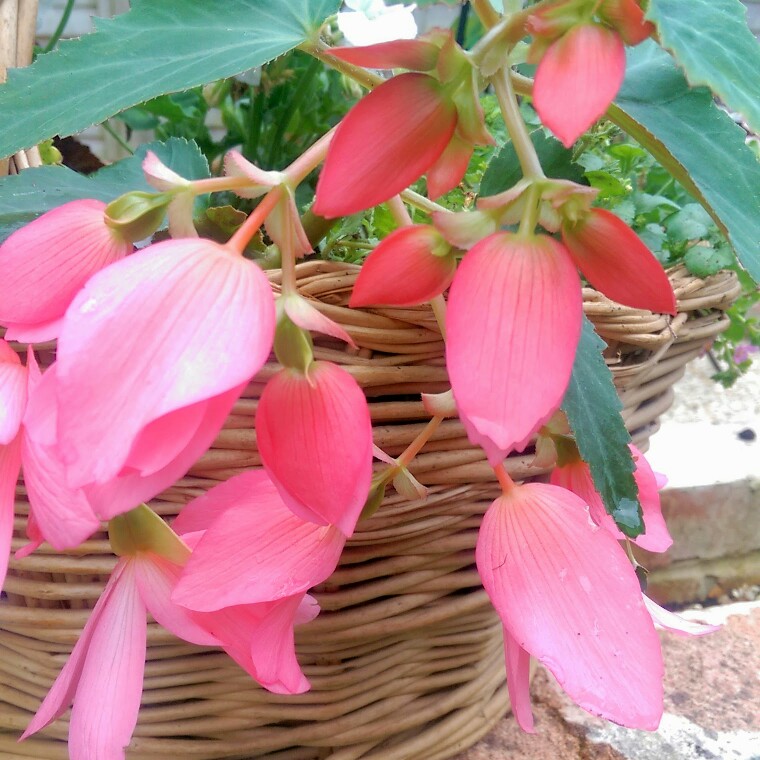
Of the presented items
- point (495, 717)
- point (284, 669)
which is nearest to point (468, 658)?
point (495, 717)

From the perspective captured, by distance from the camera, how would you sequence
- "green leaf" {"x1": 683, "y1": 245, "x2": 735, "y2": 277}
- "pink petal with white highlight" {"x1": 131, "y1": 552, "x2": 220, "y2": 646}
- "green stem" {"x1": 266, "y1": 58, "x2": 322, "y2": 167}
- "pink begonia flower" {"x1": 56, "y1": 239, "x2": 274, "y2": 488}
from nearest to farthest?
"pink begonia flower" {"x1": 56, "y1": 239, "x2": 274, "y2": 488} < "pink petal with white highlight" {"x1": 131, "y1": 552, "x2": 220, "y2": 646} < "green leaf" {"x1": 683, "y1": 245, "x2": 735, "y2": 277} < "green stem" {"x1": 266, "y1": 58, "x2": 322, "y2": 167}

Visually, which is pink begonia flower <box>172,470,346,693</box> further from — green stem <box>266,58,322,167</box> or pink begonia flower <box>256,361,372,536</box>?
green stem <box>266,58,322,167</box>

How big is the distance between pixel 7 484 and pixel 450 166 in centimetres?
16

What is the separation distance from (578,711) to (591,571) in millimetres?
403

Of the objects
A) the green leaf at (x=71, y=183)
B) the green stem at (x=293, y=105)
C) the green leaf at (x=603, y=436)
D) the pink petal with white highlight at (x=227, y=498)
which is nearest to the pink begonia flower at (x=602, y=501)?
the green leaf at (x=603, y=436)

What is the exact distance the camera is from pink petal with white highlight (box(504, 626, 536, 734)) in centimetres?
24

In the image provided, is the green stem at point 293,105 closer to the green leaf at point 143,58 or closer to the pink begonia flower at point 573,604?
the green leaf at point 143,58

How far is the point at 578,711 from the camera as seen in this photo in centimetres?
56

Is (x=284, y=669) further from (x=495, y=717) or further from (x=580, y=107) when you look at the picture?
(x=495, y=717)

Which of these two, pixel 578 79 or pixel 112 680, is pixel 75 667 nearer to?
pixel 112 680

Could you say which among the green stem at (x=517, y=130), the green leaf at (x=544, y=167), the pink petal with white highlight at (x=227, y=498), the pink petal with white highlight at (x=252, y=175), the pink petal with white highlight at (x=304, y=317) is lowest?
the pink petal with white highlight at (x=227, y=498)

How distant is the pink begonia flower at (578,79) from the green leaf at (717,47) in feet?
0.06

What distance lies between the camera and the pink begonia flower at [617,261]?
17 centimetres

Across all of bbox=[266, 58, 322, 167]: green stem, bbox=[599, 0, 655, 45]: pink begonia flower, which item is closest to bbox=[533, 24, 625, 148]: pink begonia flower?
bbox=[599, 0, 655, 45]: pink begonia flower
